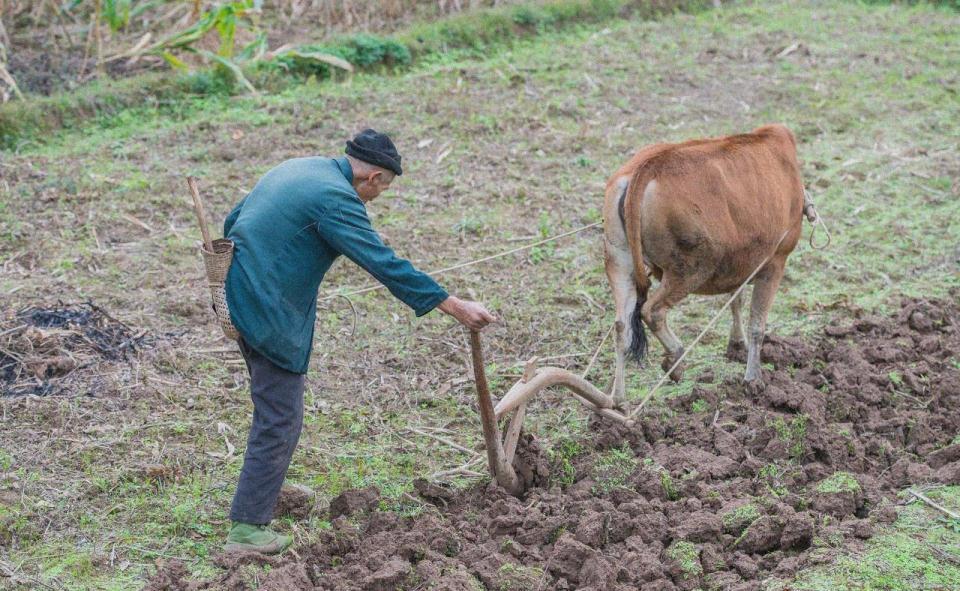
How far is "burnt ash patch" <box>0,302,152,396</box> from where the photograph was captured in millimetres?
6496

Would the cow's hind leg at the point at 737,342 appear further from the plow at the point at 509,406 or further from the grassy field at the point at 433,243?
the plow at the point at 509,406

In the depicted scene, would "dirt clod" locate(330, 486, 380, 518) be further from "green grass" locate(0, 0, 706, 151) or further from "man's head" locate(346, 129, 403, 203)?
"green grass" locate(0, 0, 706, 151)

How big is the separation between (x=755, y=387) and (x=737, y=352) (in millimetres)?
694

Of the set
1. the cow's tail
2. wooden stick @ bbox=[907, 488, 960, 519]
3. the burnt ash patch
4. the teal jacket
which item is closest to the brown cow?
the cow's tail

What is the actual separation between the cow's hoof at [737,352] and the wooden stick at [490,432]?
2.45 meters

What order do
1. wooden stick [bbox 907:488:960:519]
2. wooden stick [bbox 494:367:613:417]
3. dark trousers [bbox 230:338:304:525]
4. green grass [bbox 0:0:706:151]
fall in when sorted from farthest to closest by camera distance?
green grass [bbox 0:0:706:151] < wooden stick [bbox 494:367:613:417] < wooden stick [bbox 907:488:960:519] < dark trousers [bbox 230:338:304:525]

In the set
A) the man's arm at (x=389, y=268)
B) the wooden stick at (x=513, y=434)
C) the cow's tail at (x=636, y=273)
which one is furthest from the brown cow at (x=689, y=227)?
the man's arm at (x=389, y=268)

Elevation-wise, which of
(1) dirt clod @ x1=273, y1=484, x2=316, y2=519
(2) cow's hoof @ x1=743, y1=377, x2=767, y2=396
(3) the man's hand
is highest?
(3) the man's hand

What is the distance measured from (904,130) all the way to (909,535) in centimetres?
820

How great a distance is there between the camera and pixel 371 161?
A: 16.6 ft

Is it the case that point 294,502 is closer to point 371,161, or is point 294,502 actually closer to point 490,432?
point 490,432

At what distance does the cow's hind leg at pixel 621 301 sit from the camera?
21.6 feet

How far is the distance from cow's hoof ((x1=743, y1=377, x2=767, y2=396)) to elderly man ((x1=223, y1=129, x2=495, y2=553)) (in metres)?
2.61

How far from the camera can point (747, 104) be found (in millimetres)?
12828
